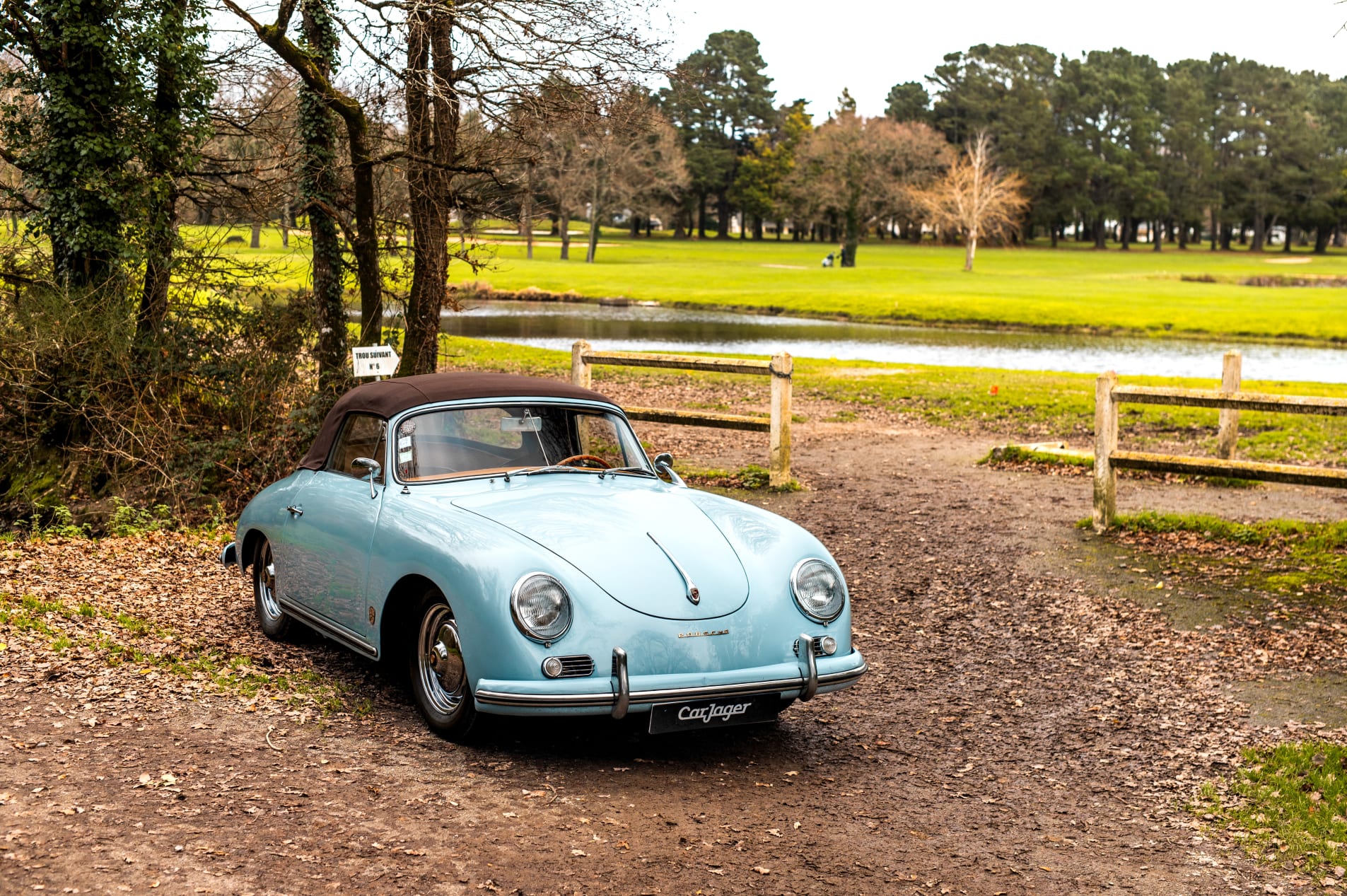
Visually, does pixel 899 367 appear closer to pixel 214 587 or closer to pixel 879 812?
pixel 214 587

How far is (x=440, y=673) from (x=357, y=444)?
1.74 m

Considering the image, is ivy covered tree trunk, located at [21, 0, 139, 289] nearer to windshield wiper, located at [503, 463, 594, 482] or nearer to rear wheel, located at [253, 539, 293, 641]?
rear wheel, located at [253, 539, 293, 641]

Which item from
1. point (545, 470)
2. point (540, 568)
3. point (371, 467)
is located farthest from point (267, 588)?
point (540, 568)

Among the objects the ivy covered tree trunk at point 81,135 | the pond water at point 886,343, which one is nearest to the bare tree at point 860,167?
the pond water at point 886,343

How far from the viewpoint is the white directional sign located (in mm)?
10125

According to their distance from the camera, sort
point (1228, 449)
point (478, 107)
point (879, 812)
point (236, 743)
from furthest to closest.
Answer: point (1228, 449) → point (478, 107) → point (236, 743) → point (879, 812)

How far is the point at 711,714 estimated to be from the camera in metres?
5.26

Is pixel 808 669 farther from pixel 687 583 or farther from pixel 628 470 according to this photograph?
pixel 628 470

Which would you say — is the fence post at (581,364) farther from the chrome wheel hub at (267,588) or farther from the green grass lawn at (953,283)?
the chrome wheel hub at (267,588)

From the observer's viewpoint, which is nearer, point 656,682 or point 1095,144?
point 656,682

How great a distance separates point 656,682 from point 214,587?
4833mm

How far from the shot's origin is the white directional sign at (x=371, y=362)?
33.2ft

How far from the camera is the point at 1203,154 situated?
11194cm

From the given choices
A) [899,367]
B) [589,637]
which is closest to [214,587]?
[589,637]
